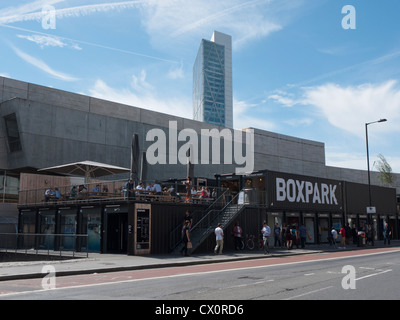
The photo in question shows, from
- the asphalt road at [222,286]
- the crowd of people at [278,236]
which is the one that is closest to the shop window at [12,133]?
the crowd of people at [278,236]

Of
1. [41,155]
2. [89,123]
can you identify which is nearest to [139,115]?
[89,123]

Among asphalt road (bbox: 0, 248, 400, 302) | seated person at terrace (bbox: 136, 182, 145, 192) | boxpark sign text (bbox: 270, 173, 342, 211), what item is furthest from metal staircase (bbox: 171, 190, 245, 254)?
→ asphalt road (bbox: 0, 248, 400, 302)

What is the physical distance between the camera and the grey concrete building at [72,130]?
40562mm

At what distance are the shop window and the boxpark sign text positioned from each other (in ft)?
81.1

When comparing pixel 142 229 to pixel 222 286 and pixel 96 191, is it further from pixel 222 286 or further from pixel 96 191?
pixel 222 286

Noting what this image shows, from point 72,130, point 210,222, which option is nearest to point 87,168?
point 210,222

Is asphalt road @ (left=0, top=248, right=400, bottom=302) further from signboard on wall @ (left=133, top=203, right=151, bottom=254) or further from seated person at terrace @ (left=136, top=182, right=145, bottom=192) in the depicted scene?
seated person at terrace @ (left=136, top=182, right=145, bottom=192)

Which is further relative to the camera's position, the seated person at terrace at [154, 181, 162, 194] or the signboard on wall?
the seated person at terrace at [154, 181, 162, 194]

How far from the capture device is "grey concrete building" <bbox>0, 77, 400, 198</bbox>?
133 feet

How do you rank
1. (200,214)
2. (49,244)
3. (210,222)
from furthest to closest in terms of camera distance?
(210,222), (200,214), (49,244)

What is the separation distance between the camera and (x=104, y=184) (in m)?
27.2

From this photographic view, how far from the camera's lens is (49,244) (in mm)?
23328

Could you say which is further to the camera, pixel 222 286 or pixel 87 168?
pixel 87 168

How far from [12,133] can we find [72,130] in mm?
5674
